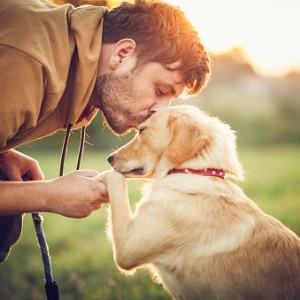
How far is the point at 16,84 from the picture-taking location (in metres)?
3.08

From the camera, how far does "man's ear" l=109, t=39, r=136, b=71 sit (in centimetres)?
364

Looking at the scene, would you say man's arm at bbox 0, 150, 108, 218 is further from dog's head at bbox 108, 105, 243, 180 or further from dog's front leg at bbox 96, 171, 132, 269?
dog's head at bbox 108, 105, 243, 180

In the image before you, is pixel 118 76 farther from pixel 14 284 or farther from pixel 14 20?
pixel 14 284

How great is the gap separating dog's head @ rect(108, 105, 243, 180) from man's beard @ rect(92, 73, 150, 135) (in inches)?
10.0

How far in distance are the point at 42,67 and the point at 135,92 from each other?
80cm

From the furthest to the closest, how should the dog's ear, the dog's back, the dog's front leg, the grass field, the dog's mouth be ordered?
1. the grass field
2. the dog's mouth
3. the dog's ear
4. the dog's front leg
5. the dog's back

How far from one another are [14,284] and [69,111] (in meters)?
1.89

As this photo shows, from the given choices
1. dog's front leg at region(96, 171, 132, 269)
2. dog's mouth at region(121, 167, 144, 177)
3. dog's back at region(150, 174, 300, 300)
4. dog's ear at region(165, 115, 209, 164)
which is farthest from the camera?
dog's mouth at region(121, 167, 144, 177)

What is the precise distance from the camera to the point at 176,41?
372 cm

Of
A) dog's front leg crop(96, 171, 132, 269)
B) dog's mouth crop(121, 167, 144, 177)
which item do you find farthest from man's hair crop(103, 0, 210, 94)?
dog's front leg crop(96, 171, 132, 269)

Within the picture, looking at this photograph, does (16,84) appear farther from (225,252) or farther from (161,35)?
(225,252)

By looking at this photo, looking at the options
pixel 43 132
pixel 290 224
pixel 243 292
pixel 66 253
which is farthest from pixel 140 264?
pixel 290 224

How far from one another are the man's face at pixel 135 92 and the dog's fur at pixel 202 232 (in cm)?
34

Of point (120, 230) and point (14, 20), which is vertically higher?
point (14, 20)
